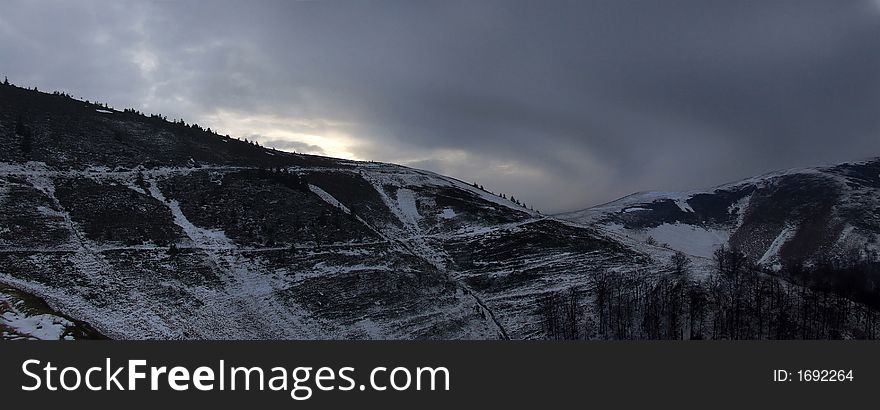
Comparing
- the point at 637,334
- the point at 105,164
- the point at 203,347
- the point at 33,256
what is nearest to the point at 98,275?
the point at 33,256

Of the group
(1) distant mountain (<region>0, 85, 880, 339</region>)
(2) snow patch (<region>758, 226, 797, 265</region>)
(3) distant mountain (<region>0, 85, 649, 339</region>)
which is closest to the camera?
(1) distant mountain (<region>0, 85, 880, 339</region>)

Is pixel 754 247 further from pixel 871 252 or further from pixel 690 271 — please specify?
pixel 690 271

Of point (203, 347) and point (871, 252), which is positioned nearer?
point (203, 347)

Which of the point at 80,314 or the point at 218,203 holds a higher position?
the point at 218,203

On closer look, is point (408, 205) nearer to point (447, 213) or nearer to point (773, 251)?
point (447, 213)

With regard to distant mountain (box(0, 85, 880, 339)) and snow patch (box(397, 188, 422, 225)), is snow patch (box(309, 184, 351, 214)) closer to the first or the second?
distant mountain (box(0, 85, 880, 339))

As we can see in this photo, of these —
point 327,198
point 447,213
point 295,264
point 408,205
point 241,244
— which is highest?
point 327,198

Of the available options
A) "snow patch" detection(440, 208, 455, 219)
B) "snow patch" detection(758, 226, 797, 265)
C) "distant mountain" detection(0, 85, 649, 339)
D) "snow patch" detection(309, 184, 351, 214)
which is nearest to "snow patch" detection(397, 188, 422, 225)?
"distant mountain" detection(0, 85, 649, 339)

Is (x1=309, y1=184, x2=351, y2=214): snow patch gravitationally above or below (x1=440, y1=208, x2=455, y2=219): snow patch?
above

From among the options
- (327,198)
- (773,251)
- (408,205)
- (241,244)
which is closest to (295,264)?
(241,244)
